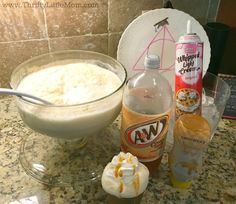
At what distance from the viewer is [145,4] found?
898 millimetres

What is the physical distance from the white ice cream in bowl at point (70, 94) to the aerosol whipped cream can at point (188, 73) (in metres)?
0.13

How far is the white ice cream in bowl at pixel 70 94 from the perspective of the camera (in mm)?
577

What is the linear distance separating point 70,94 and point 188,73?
0.26m

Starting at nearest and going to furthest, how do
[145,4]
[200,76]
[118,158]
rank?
[118,158] → [200,76] → [145,4]

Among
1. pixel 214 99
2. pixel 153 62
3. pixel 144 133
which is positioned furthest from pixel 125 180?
pixel 214 99

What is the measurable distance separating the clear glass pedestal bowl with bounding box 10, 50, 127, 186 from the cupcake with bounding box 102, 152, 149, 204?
0.12 metres

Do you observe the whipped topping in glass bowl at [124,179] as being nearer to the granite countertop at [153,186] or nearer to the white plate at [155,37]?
the granite countertop at [153,186]

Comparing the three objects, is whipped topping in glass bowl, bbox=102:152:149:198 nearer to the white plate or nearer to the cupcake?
the cupcake

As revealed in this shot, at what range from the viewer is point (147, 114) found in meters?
0.58

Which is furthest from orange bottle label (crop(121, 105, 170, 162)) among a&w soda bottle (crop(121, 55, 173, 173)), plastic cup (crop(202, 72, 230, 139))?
plastic cup (crop(202, 72, 230, 139))

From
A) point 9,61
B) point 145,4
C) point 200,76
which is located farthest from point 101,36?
point 200,76

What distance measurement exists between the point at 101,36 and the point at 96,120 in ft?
1.34

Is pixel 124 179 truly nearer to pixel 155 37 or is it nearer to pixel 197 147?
pixel 197 147

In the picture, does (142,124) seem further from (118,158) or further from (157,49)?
(157,49)
